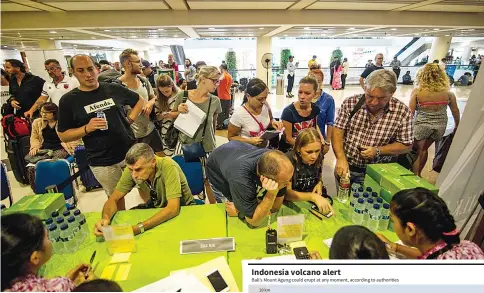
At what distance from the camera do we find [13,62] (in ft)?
9.98

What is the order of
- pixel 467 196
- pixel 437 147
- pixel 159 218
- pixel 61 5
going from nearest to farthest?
1. pixel 159 218
2. pixel 467 196
3. pixel 61 5
4. pixel 437 147

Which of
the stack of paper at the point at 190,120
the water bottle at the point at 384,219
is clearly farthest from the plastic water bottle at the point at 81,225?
the water bottle at the point at 384,219

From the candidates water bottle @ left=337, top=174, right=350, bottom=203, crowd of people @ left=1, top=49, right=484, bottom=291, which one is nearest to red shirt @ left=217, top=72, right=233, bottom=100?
crowd of people @ left=1, top=49, right=484, bottom=291

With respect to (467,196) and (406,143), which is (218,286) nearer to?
(406,143)

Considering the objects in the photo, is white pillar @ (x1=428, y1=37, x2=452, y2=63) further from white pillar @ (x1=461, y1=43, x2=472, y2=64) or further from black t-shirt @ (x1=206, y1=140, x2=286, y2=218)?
black t-shirt @ (x1=206, y1=140, x2=286, y2=218)

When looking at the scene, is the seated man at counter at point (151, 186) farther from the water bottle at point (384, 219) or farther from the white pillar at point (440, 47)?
the white pillar at point (440, 47)

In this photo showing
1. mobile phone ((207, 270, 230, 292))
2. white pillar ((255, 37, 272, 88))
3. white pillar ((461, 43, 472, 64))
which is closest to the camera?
mobile phone ((207, 270, 230, 292))

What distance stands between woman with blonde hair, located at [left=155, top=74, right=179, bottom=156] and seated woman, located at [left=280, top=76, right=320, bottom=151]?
1068 millimetres

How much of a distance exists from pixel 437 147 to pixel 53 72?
15.4ft

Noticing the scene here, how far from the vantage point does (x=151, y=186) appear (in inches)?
61.0

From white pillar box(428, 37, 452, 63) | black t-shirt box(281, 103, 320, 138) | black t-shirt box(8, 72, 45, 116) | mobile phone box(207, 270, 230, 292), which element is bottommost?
mobile phone box(207, 270, 230, 292)

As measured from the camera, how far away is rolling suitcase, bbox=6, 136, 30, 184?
9.64 ft

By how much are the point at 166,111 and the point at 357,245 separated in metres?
2.37

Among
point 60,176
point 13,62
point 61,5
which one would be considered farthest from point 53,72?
point 60,176
